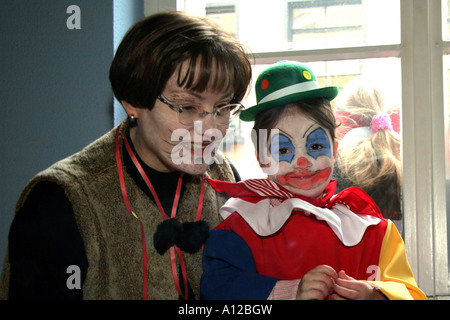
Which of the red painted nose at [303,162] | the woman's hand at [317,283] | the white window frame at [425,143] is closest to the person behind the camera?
the woman's hand at [317,283]

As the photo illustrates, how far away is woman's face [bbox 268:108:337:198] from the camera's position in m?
0.99

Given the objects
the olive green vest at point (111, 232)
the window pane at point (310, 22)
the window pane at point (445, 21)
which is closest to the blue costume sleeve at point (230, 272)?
the olive green vest at point (111, 232)

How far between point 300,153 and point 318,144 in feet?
0.15

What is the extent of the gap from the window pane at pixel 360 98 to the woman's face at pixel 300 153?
358mm

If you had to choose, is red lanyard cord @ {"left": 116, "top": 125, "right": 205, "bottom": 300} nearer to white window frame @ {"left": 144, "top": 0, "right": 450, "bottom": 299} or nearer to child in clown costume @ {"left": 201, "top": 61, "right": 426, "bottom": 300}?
child in clown costume @ {"left": 201, "top": 61, "right": 426, "bottom": 300}

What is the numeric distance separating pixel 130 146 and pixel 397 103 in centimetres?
80

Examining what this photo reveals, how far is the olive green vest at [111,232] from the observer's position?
1018 millimetres

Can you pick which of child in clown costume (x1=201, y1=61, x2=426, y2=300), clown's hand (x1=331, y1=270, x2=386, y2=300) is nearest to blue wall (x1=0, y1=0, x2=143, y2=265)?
child in clown costume (x1=201, y1=61, x2=426, y2=300)

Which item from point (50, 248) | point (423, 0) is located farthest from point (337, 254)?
point (423, 0)

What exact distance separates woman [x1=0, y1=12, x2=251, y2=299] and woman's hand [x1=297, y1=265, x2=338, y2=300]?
24cm

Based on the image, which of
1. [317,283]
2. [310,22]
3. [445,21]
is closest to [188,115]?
[317,283]

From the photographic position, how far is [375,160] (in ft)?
4.68

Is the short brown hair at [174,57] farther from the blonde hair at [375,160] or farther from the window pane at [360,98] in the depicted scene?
the blonde hair at [375,160]

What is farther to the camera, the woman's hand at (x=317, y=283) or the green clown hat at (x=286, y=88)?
the green clown hat at (x=286, y=88)
